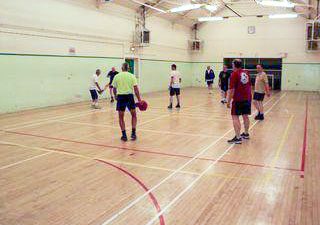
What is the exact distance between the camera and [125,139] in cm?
764

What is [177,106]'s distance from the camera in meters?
13.9

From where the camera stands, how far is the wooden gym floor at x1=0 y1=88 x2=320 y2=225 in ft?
12.5

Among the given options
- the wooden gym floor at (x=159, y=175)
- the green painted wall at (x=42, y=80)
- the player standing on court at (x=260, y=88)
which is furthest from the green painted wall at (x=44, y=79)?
the player standing on court at (x=260, y=88)

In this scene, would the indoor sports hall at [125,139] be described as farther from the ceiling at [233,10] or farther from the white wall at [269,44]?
the white wall at [269,44]

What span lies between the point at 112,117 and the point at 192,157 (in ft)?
17.9

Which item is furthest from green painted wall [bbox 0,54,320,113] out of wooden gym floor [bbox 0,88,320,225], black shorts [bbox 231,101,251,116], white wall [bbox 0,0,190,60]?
black shorts [bbox 231,101,251,116]

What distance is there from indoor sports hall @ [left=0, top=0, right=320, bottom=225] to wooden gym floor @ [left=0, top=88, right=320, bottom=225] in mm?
23

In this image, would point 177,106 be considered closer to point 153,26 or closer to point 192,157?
point 192,157

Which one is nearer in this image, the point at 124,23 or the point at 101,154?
the point at 101,154

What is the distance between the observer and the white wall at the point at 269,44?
963 inches

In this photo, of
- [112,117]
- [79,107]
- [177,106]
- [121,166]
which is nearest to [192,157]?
[121,166]

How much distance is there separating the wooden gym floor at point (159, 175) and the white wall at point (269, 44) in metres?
16.7

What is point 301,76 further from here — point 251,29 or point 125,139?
point 125,139

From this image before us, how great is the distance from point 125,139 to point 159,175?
2568 millimetres
